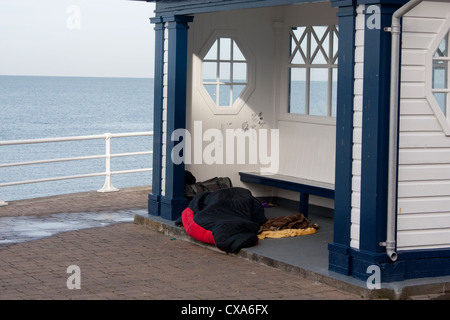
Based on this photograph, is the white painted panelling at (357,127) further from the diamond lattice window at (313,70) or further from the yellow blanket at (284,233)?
the diamond lattice window at (313,70)

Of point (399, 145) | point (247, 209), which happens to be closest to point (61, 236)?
point (247, 209)

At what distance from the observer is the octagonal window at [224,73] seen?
1127 centimetres

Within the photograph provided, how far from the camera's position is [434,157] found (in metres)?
7.63

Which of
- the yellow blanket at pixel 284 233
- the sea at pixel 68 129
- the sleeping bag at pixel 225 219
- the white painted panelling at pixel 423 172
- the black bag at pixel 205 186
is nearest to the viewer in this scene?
the white painted panelling at pixel 423 172

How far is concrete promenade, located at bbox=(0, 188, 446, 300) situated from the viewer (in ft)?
24.4

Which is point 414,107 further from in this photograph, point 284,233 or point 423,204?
point 284,233

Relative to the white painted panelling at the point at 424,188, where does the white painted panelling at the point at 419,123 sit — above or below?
above

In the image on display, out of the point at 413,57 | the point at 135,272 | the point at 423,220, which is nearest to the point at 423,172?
the point at 423,220

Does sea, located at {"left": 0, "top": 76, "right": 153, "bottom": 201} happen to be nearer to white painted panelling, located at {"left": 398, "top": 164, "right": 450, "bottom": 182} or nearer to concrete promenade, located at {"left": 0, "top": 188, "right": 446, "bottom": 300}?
concrete promenade, located at {"left": 0, "top": 188, "right": 446, "bottom": 300}

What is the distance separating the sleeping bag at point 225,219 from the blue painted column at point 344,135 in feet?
4.84

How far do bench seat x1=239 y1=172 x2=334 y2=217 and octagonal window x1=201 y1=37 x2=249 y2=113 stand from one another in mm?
1007

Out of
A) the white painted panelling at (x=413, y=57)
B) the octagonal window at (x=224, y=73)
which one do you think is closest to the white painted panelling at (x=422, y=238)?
the white painted panelling at (x=413, y=57)

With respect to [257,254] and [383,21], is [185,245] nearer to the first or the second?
[257,254]

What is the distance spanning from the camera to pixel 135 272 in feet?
27.1
